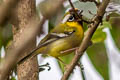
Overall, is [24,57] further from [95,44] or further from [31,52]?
[95,44]

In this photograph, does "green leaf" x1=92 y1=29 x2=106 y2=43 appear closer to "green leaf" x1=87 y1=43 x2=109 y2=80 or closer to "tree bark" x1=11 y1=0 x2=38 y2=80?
"green leaf" x1=87 y1=43 x2=109 y2=80

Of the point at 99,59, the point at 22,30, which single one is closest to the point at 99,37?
the point at 99,59

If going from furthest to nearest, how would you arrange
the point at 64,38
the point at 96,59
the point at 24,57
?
1. the point at 64,38
2. the point at 96,59
3. the point at 24,57

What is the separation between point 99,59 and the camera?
186 centimetres

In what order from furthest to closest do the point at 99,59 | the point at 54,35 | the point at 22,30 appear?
1. the point at 54,35
2. the point at 99,59
3. the point at 22,30

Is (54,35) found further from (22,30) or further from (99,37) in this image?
(22,30)

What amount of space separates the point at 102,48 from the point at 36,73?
524mm

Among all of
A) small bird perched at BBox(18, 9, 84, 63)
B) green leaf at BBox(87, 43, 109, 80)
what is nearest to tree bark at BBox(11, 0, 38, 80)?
small bird perched at BBox(18, 9, 84, 63)

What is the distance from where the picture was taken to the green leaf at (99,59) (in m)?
1.86

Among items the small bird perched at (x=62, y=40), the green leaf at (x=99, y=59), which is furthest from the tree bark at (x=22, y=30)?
the green leaf at (x=99, y=59)

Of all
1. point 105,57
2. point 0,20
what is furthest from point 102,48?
point 0,20

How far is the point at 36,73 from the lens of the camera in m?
1.61

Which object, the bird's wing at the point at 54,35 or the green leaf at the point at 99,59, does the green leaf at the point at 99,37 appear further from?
the bird's wing at the point at 54,35

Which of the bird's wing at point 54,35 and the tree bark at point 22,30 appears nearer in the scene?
the tree bark at point 22,30
